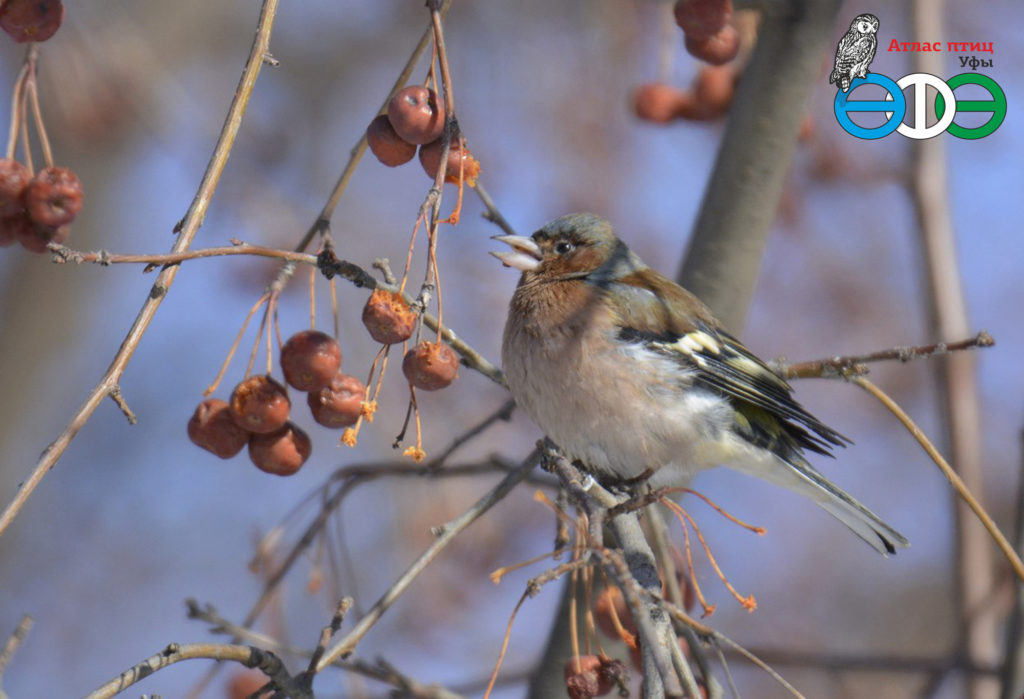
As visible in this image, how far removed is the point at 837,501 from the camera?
3578 millimetres

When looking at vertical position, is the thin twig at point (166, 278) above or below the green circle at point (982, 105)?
below

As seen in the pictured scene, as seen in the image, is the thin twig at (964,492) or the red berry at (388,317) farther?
the red berry at (388,317)

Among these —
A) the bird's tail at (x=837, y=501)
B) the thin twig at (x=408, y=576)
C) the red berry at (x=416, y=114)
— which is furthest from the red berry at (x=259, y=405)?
the bird's tail at (x=837, y=501)

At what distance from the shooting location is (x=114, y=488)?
766cm

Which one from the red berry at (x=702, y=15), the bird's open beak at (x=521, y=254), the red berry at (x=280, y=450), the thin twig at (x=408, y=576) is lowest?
the thin twig at (x=408, y=576)

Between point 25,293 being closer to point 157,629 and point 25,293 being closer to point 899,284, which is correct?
point 157,629

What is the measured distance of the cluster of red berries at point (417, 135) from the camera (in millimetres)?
2371

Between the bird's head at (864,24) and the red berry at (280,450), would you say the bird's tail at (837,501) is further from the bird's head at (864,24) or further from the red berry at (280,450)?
the bird's head at (864,24)

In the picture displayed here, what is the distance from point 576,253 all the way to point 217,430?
185cm

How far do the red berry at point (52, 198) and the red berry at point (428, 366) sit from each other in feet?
3.06

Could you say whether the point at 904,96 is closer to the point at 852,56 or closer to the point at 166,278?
the point at 852,56

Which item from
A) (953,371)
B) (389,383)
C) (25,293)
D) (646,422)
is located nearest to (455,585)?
(389,383)

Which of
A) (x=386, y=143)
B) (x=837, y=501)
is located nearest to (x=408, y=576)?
(x=386, y=143)

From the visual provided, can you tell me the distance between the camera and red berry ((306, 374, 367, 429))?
2.60 meters
